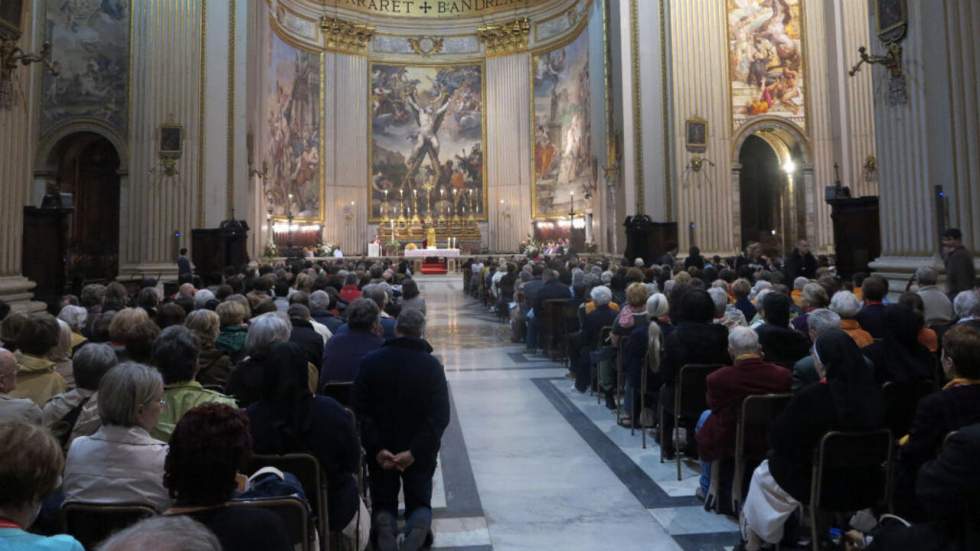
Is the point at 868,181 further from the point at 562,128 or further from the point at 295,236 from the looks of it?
the point at 295,236

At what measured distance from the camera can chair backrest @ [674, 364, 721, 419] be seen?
4816 millimetres

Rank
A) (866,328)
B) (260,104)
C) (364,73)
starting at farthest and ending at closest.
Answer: (364,73), (260,104), (866,328)

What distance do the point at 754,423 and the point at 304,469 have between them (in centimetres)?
252

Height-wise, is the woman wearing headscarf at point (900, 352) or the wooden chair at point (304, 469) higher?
the woman wearing headscarf at point (900, 352)

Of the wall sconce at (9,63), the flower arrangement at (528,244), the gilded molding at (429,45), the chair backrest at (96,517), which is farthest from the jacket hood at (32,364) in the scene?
the gilded molding at (429,45)

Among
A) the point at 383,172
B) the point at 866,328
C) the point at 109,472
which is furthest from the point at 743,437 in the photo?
the point at 383,172

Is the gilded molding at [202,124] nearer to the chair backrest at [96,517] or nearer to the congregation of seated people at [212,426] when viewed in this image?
the congregation of seated people at [212,426]

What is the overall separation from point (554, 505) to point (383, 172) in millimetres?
26973

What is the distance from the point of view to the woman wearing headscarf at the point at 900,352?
383 centimetres

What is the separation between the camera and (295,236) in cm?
2681

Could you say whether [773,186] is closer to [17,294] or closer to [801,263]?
[801,263]

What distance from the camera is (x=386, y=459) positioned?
3.66 metres

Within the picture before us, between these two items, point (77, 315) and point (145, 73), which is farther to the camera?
point (145, 73)

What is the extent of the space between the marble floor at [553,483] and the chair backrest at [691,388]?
1.89 ft
